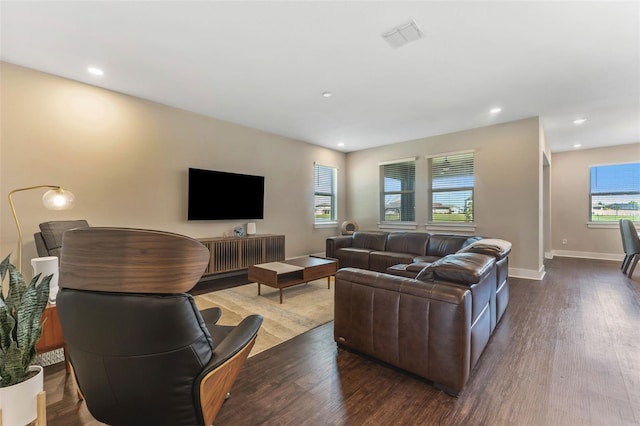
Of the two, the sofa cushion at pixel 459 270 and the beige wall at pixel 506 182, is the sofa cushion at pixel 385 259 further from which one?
the sofa cushion at pixel 459 270

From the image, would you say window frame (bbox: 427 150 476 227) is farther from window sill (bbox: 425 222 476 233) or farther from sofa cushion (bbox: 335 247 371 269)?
sofa cushion (bbox: 335 247 371 269)

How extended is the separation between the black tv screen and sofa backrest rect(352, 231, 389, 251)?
6.25 ft

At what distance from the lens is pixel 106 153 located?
12.0 ft

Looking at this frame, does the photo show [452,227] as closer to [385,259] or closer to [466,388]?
[385,259]

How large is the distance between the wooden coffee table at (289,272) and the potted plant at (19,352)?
7.27 feet

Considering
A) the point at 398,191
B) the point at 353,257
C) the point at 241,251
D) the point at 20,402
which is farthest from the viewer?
the point at 398,191

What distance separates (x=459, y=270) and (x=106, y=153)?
424 centimetres

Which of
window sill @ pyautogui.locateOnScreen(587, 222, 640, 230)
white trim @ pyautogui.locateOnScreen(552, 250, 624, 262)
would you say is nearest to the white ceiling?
window sill @ pyautogui.locateOnScreen(587, 222, 640, 230)

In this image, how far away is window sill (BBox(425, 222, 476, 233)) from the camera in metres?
5.43

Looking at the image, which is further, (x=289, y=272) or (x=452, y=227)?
(x=452, y=227)

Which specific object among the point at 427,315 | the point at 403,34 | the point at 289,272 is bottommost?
the point at 289,272

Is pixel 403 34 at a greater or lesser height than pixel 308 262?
greater

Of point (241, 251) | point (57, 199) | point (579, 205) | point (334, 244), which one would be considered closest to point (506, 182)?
point (334, 244)

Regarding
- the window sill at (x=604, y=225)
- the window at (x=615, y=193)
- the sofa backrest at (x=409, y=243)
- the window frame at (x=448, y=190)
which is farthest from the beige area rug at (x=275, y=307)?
the window at (x=615, y=193)
